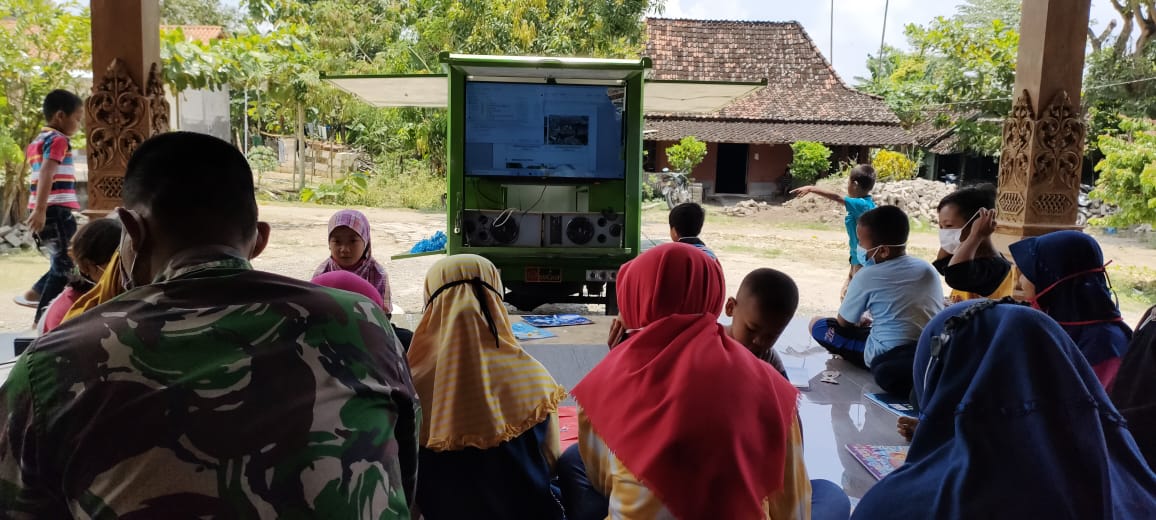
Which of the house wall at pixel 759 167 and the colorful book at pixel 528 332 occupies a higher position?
the house wall at pixel 759 167

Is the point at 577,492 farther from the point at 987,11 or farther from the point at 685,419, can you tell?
the point at 987,11

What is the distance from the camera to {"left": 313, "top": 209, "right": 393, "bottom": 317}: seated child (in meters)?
4.06

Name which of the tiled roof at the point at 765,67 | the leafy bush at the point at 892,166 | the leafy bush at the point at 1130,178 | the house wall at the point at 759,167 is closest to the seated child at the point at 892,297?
the leafy bush at the point at 1130,178

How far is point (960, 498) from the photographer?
1.75 meters

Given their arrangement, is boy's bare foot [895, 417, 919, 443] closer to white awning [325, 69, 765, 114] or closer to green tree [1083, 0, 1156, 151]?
white awning [325, 69, 765, 114]

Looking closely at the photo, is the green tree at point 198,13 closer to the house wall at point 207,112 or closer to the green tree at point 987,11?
the house wall at point 207,112

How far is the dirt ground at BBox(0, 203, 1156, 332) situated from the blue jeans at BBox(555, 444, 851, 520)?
18.2 ft

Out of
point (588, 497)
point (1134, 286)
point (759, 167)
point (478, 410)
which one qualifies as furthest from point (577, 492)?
point (759, 167)

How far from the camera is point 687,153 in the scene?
18562 mm

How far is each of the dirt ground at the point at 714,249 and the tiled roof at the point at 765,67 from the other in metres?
3.72

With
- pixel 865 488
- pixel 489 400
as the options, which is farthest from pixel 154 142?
pixel 865 488

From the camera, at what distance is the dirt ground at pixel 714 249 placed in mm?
8562

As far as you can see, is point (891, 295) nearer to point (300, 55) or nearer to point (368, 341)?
point (368, 341)

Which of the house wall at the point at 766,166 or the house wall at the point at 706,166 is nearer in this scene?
the house wall at the point at 706,166
